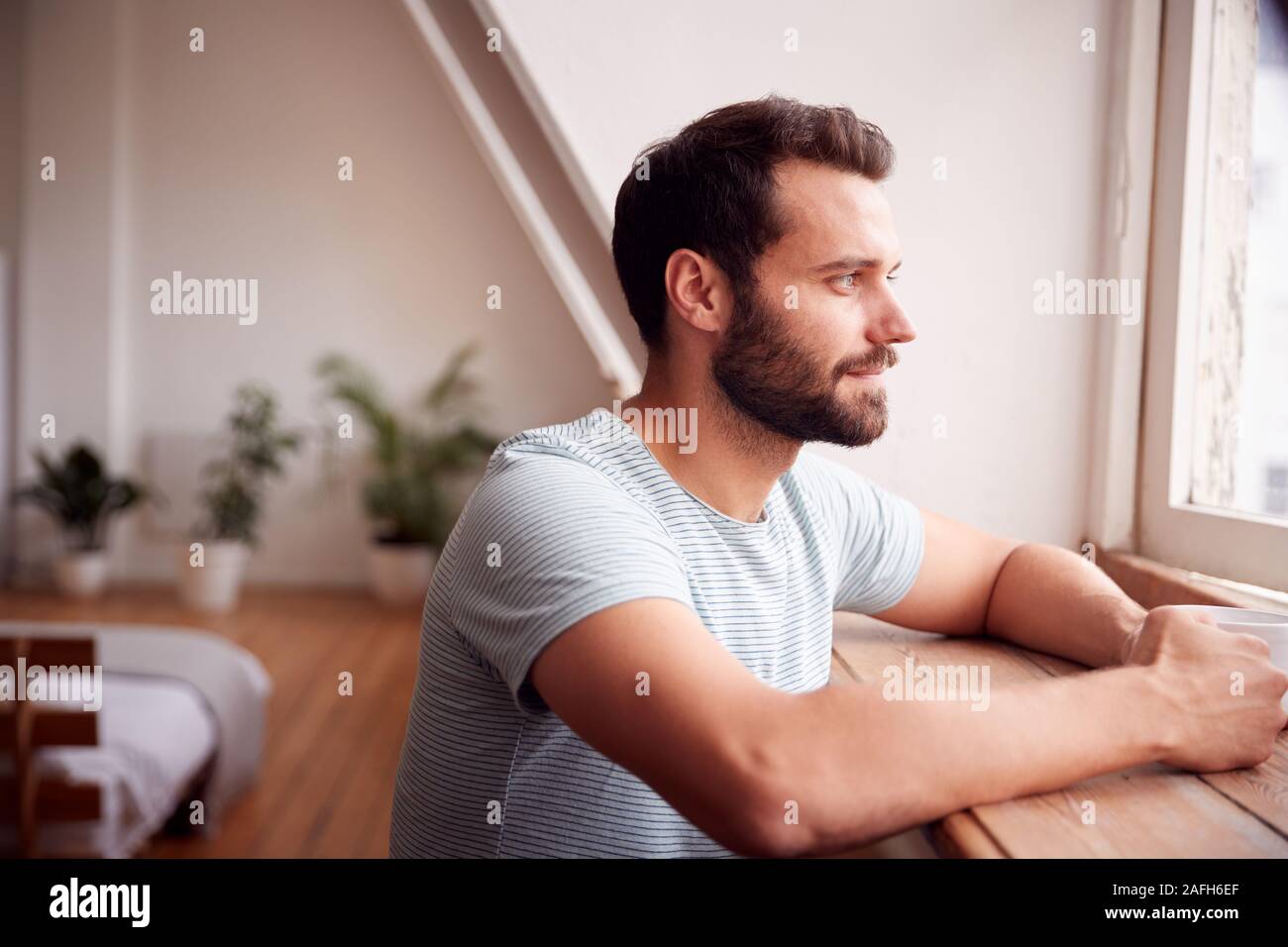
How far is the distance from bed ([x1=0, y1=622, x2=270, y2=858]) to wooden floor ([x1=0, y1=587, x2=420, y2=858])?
6.7 inches

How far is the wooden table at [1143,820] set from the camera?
605mm

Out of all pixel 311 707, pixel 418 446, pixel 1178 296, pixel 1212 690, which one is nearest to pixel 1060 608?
pixel 1212 690

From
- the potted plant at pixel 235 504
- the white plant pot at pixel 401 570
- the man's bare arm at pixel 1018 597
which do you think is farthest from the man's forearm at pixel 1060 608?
the potted plant at pixel 235 504

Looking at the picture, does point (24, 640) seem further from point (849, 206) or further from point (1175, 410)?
point (1175, 410)

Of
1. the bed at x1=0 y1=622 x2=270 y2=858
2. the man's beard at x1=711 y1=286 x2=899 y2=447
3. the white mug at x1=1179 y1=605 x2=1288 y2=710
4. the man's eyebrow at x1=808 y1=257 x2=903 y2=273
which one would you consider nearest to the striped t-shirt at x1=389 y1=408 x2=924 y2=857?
the man's beard at x1=711 y1=286 x2=899 y2=447

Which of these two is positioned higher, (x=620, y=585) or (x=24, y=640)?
(x=620, y=585)

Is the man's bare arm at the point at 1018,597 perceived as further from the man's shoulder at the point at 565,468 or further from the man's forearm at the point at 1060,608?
the man's shoulder at the point at 565,468

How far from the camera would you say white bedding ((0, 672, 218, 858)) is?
7.33 ft

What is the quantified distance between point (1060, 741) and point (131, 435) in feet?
18.2

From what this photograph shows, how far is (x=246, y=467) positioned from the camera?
16.8ft

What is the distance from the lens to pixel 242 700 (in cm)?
287

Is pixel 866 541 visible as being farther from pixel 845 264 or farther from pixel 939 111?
pixel 939 111

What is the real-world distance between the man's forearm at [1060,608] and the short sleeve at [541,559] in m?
0.39
